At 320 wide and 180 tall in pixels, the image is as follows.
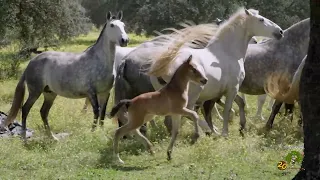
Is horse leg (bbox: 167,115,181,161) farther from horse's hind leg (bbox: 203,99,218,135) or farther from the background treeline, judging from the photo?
the background treeline

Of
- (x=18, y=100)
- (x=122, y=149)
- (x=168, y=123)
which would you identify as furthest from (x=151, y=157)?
(x=18, y=100)

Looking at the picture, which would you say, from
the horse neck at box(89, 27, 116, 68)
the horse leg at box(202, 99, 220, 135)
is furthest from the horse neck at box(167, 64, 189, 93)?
the horse leg at box(202, 99, 220, 135)

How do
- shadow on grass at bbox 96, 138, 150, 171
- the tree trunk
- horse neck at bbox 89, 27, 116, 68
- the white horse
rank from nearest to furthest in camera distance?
the tree trunk, shadow on grass at bbox 96, 138, 150, 171, the white horse, horse neck at bbox 89, 27, 116, 68

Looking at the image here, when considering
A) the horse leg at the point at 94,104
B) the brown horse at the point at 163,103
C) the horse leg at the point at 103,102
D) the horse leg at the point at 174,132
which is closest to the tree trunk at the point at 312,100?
the brown horse at the point at 163,103

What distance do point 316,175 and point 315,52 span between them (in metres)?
1.08

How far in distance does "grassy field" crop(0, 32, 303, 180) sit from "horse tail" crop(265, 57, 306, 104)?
1.79 ft

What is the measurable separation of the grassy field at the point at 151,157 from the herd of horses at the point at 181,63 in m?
0.47

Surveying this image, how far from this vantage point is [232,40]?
1053 centimetres

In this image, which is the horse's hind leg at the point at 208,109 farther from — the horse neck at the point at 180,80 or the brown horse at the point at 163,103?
the horse neck at the point at 180,80

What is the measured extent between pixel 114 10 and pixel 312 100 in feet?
118

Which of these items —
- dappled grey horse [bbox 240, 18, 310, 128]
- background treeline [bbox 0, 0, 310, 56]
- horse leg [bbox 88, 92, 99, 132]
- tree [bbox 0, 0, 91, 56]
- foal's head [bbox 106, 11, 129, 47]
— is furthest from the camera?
background treeline [bbox 0, 0, 310, 56]

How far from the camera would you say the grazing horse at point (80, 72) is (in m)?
10.7

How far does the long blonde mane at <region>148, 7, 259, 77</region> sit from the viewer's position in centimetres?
902

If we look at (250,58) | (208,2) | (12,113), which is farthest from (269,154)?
(208,2)
